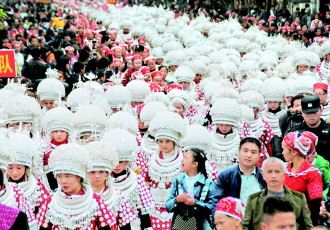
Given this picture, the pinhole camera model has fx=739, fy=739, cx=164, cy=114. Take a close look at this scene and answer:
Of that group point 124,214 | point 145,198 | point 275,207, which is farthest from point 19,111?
point 275,207

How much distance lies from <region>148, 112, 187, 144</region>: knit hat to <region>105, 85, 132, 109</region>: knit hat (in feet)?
8.73

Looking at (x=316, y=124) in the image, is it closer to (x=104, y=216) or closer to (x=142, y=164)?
(x=142, y=164)

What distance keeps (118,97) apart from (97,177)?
4305 millimetres

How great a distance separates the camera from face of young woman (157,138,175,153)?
7.96m

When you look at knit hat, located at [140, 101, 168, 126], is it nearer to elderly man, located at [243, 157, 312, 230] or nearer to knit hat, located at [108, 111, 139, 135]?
knit hat, located at [108, 111, 139, 135]

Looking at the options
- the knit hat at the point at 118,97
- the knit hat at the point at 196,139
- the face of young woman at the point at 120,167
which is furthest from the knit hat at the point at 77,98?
the face of young woman at the point at 120,167

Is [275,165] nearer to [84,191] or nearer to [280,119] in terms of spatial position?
[84,191]

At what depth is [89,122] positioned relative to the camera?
27.6 feet

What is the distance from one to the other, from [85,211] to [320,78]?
8817 millimetres

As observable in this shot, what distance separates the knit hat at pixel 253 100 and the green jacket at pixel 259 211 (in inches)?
172

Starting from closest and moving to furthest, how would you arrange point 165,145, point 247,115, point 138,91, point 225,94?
1. point 165,145
2. point 247,115
3. point 225,94
4. point 138,91

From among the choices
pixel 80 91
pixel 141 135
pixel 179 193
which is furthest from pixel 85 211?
pixel 80 91

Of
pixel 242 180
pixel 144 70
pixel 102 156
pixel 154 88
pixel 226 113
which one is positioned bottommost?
pixel 144 70

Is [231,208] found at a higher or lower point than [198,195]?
higher
